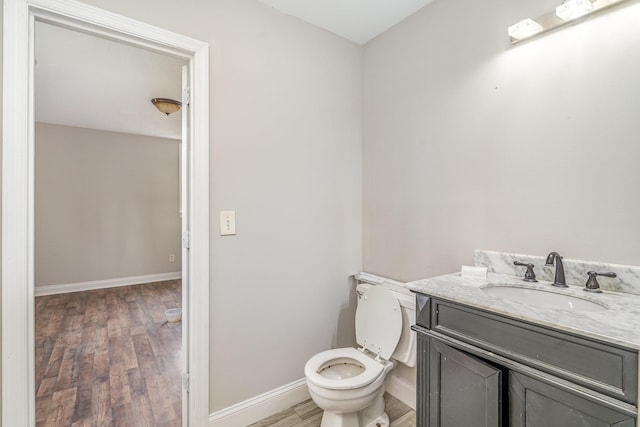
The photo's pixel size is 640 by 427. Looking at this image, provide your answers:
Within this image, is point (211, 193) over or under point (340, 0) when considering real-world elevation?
under

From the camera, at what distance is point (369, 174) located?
2109 millimetres

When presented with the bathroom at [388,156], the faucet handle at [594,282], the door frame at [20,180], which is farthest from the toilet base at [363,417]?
the door frame at [20,180]

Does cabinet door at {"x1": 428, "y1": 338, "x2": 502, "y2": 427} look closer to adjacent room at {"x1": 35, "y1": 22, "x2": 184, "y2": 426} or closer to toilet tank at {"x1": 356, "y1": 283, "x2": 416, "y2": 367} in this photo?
toilet tank at {"x1": 356, "y1": 283, "x2": 416, "y2": 367}

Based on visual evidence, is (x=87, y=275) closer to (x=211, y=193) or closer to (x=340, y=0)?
(x=211, y=193)

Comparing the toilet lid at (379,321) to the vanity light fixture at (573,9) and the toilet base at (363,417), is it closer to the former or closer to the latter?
the toilet base at (363,417)

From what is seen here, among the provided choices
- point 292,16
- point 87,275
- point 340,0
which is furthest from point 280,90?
point 87,275

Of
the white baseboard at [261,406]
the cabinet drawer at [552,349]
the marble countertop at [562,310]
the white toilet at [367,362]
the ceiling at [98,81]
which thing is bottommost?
the white baseboard at [261,406]

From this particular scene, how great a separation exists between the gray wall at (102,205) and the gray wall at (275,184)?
12.7ft

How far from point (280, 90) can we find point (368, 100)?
2.24 feet

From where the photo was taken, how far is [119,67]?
7.86 feet

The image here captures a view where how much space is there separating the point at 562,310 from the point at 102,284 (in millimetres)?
5404

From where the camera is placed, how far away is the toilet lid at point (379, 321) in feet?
5.41

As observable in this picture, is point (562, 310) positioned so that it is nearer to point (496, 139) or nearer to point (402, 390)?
point (496, 139)

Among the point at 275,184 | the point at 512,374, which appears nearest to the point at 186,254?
the point at 275,184
